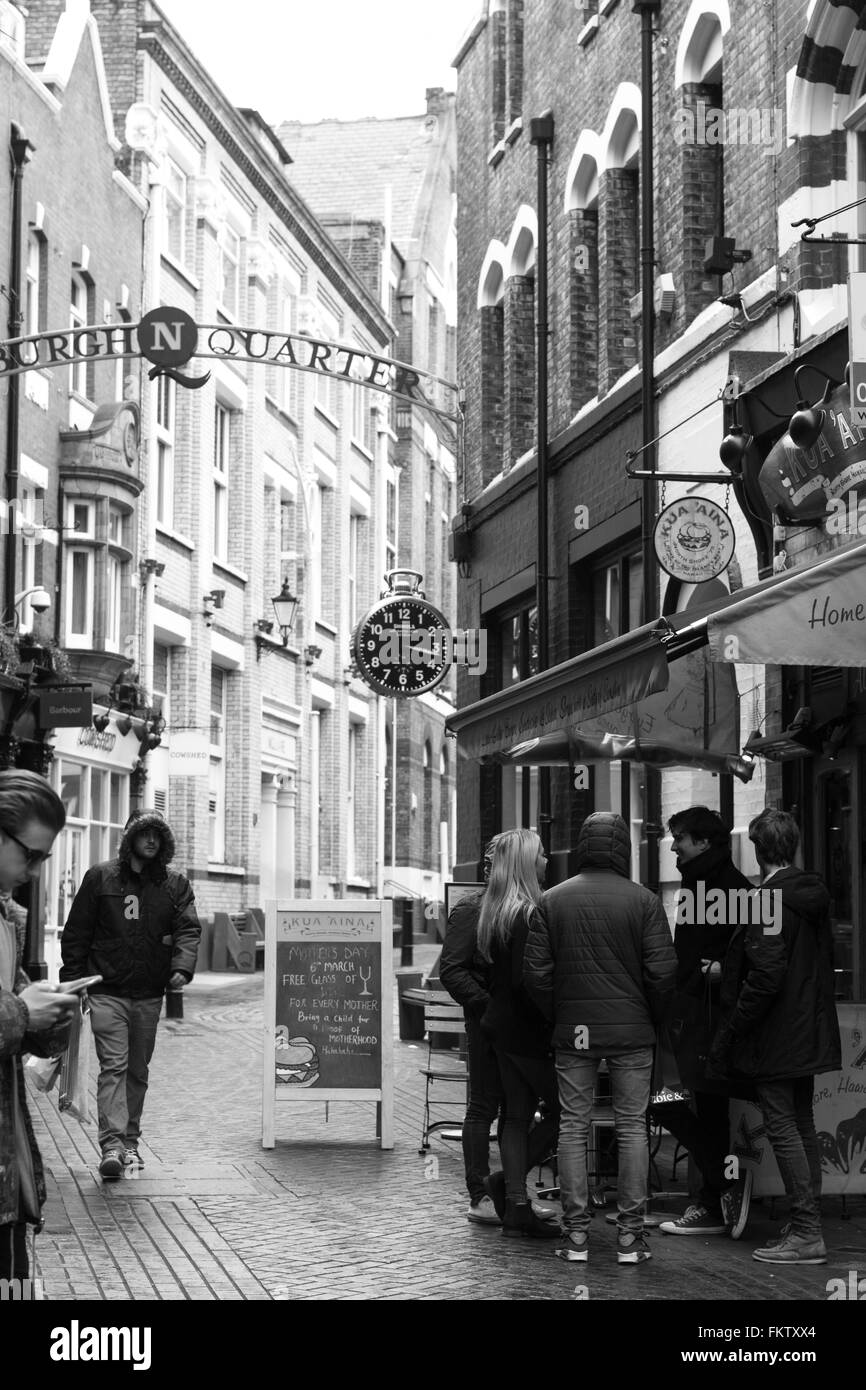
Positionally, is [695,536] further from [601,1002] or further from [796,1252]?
[796,1252]

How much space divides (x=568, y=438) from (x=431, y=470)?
39.0 m

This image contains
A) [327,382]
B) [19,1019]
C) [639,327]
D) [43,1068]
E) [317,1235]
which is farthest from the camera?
[327,382]

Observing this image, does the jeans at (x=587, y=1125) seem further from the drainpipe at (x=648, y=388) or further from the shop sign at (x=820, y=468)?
the drainpipe at (x=648, y=388)

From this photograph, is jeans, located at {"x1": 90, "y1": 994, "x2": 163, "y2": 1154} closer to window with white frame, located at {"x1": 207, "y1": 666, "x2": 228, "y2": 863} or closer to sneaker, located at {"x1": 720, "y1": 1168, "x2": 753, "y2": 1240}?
sneaker, located at {"x1": 720, "y1": 1168, "x2": 753, "y2": 1240}

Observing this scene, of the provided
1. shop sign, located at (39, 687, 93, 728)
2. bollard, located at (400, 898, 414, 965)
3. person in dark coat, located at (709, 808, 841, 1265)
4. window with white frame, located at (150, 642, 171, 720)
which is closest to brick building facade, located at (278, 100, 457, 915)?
window with white frame, located at (150, 642, 171, 720)

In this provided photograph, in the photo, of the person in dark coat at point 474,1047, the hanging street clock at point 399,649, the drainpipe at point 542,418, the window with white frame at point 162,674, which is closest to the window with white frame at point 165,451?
the window with white frame at point 162,674

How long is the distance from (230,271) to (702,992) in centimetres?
3135

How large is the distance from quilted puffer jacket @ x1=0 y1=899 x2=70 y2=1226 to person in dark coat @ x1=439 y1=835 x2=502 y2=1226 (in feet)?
14.4

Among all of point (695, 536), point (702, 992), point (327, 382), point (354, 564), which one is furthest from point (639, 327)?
point (354, 564)

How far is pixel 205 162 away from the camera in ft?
120

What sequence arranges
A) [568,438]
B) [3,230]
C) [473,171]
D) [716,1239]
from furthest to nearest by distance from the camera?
1. [3,230]
2. [473,171]
3. [568,438]
4. [716,1239]

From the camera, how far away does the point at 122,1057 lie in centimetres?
1116

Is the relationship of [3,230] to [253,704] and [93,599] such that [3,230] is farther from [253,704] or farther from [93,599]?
[253,704]

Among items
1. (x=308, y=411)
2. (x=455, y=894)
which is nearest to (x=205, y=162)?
(x=308, y=411)
